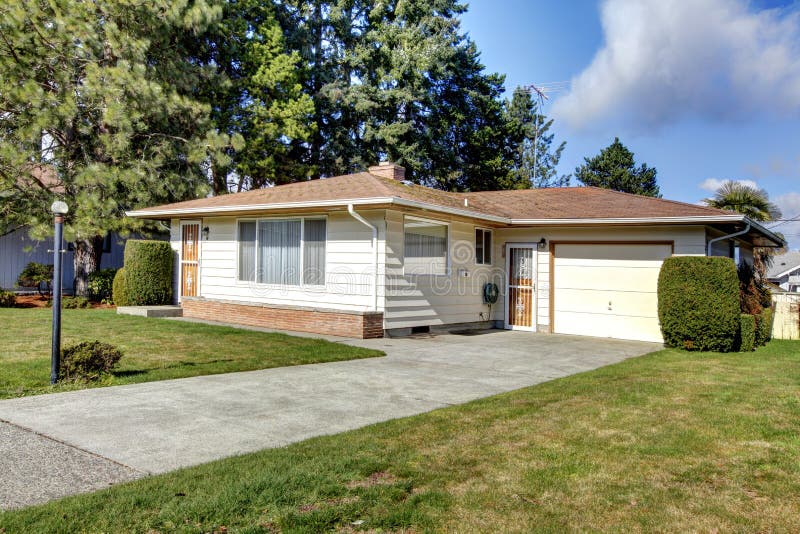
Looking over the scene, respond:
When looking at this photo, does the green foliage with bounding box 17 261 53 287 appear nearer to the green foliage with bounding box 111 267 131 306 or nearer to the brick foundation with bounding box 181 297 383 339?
the green foliage with bounding box 111 267 131 306

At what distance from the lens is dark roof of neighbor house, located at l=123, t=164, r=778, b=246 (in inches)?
447

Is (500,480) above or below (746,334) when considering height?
below

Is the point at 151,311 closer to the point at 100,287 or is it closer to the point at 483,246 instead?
the point at 100,287

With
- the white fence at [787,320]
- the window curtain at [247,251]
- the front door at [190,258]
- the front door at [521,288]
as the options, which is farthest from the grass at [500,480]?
the front door at [190,258]

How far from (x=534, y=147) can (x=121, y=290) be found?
28.3 m

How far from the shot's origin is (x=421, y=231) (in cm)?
1247

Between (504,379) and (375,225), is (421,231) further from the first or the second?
(504,379)

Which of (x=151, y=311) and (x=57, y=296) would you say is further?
(x=151, y=311)

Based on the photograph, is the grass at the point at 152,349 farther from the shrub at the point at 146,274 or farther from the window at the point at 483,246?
the window at the point at 483,246

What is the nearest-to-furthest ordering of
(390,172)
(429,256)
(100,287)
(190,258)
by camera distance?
(429,256)
(390,172)
(190,258)
(100,287)

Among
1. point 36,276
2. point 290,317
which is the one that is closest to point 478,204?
point 290,317

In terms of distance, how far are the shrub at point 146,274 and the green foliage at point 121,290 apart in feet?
0.24

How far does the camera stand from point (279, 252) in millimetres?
13234

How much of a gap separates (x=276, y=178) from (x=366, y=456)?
71.8ft
